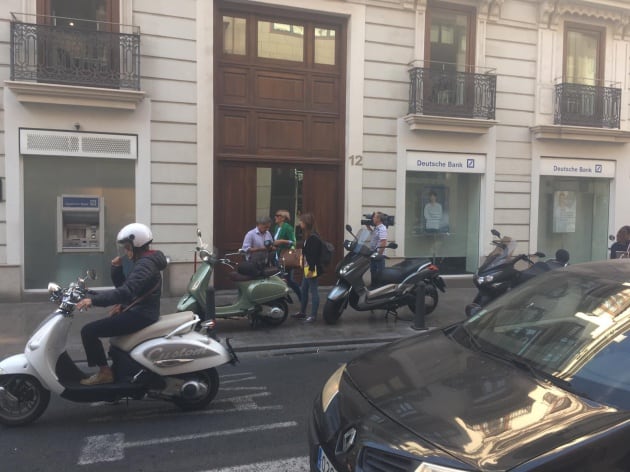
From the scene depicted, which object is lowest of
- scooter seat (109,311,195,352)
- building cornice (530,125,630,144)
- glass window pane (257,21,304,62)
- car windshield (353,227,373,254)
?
scooter seat (109,311,195,352)

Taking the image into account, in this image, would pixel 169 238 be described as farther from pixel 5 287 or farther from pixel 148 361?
pixel 148 361

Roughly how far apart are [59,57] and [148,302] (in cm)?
676

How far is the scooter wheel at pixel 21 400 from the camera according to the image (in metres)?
4.21

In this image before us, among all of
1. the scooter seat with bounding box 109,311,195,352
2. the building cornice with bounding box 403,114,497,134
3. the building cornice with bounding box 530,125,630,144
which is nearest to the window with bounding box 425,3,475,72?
the building cornice with bounding box 403,114,497,134

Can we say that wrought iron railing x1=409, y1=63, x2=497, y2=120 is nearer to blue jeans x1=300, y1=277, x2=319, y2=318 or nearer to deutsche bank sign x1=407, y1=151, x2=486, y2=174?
deutsche bank sign x1=407, y1=151, x2=486, y2=174

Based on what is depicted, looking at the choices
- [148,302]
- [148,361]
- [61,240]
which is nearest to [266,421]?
[148,361]

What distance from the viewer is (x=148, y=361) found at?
4363 mm

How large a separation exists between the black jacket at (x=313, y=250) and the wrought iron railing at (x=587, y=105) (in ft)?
25.3

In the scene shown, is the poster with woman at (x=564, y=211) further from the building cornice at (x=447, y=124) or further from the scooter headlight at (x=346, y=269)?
the scooter headlight at (x=346, y=269)

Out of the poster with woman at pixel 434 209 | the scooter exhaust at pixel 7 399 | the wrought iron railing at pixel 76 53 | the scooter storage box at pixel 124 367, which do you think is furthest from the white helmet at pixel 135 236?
the poster with woman at pixel 434 209

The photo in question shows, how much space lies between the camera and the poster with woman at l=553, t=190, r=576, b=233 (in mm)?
13047

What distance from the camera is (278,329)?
25.6 ft

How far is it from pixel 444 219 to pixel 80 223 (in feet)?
26.2

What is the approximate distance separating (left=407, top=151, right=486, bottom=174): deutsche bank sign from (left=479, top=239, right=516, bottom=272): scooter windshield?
3.57 meters
